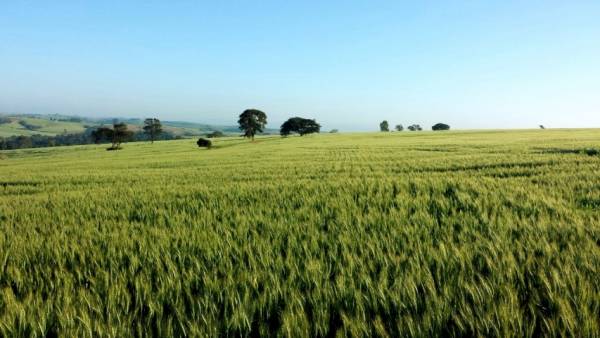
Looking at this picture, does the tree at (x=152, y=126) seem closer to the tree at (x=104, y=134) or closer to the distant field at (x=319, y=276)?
the tree at (x=104, y=134)

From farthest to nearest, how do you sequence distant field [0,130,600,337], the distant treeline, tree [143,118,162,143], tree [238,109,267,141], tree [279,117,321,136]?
the distant treeline
tree [143,118,162,143]
tree [279,117,321,136]
tree [238,109,267,141]
distant field [0,130,600,337]

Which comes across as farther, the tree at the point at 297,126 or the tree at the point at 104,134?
the tree at the point at 297,126

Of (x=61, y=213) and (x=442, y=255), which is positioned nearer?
(x=442, y=255)

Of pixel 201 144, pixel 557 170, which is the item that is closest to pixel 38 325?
pixel 557 170

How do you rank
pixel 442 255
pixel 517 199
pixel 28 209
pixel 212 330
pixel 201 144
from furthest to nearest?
pixel 201 144
pixel 28 209
pixel 517 199
pixel 442 255
pixel 212 330

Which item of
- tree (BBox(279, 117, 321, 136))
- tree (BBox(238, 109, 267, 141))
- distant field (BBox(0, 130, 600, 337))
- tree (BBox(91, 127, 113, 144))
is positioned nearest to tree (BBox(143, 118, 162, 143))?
tree (BBox(91, 127, 113, 144))

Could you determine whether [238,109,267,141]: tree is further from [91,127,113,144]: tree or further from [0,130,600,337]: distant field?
[0,130,600,337]: distant field

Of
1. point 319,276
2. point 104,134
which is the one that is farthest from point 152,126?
point 319,276

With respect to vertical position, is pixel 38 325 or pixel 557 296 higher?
pixel 557 296

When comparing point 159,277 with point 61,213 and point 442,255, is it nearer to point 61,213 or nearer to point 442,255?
point 442,255

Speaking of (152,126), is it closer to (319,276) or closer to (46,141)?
(46,141)

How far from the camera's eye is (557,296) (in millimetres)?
1933

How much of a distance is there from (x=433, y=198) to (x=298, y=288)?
12.7ft

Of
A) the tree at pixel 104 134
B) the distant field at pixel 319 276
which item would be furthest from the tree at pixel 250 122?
the distant field at pixel 319 276
